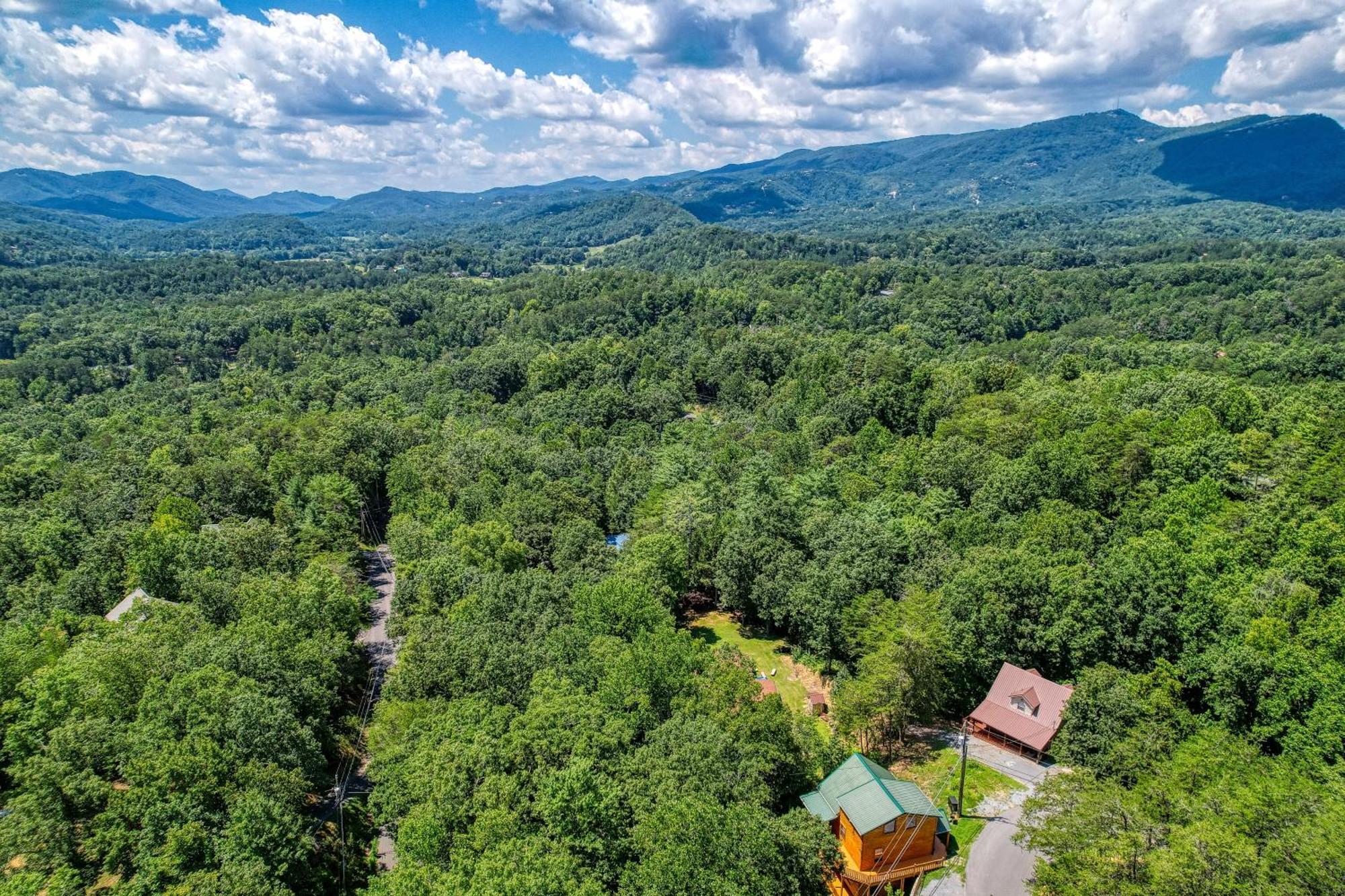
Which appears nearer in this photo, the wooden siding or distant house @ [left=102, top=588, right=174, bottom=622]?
the wooden siding

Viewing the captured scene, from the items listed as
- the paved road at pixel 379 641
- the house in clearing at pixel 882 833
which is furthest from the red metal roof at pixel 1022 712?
the paved road at pixel 379 641

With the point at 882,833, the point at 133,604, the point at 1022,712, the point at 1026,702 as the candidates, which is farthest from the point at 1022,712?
the point at 133,604

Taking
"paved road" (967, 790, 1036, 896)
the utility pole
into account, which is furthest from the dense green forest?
the utility pole

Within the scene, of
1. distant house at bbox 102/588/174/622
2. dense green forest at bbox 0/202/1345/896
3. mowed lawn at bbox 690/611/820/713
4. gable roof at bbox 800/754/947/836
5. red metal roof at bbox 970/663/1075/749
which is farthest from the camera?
mowed lawn at bbox 690/611/820/713

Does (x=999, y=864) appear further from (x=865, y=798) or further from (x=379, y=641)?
(x=379, y=641)

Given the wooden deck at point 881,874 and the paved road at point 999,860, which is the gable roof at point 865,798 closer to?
the wooden deck at point 881,874

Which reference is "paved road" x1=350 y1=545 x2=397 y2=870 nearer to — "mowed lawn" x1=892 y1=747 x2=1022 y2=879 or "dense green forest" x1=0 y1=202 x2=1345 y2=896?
"dense green forest" x1=0 y1=202 x2=1345 y2=896
